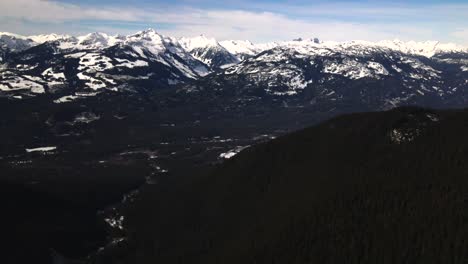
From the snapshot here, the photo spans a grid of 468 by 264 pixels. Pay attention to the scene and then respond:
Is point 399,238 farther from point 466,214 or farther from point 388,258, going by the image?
point 466,214

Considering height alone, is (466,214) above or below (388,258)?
above

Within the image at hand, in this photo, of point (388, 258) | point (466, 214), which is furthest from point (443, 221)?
point (388, 258)

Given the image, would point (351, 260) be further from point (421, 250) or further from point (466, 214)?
point (466, 214)

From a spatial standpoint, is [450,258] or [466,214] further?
[466,214]

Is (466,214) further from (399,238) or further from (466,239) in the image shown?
(399,238)

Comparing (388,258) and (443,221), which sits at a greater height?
(443,221)

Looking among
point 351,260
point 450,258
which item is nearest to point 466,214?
point 450,258

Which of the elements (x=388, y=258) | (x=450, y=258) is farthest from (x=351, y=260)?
(x=450, y=258)
